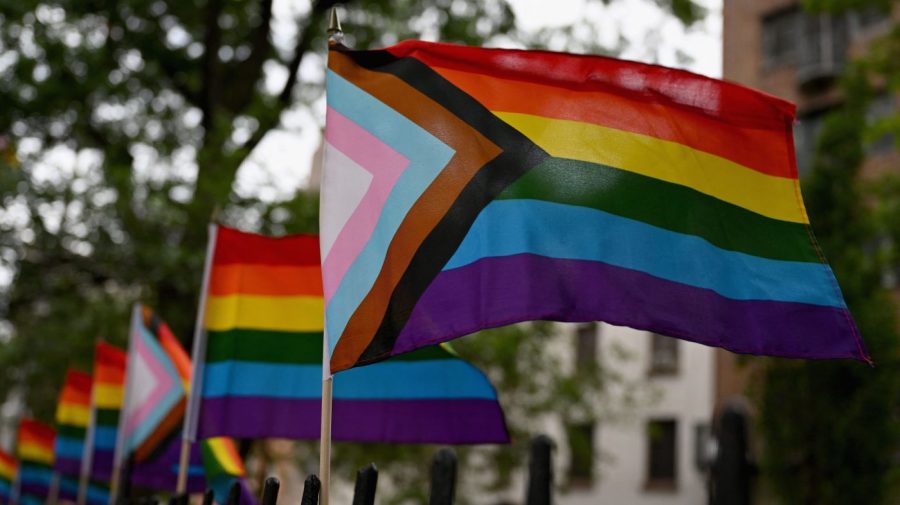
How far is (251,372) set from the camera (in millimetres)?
7188

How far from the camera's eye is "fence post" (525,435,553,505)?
2.85 meters

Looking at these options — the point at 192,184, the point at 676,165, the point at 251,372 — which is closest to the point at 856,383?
the point at 192,184

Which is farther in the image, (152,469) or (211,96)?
(211,96)

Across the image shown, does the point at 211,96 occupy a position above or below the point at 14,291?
above

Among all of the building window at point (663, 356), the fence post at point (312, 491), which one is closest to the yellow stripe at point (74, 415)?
the fence post at point (312, 491)

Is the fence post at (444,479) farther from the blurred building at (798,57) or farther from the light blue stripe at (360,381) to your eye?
the blurred building at (798,57)

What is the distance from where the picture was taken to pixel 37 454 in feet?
51.8

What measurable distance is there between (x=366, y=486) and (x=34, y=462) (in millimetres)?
13428

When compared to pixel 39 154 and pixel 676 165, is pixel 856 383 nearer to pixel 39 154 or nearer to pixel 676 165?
pixel 39 154

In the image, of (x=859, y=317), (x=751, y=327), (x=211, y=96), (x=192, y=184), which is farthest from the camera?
(x=859, y=317)

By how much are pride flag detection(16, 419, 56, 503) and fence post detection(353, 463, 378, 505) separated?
13220mm

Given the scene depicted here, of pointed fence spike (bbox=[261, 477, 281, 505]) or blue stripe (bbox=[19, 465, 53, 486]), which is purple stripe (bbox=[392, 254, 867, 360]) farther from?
blue stripe (bbox=[19, 465, 53, 486])

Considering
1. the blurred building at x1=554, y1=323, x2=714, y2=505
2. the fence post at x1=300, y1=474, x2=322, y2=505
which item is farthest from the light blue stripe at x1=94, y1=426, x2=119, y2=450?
the blurred building at x1=554, y1=323, x2=714, y2=505

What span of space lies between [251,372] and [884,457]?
12.5 m
